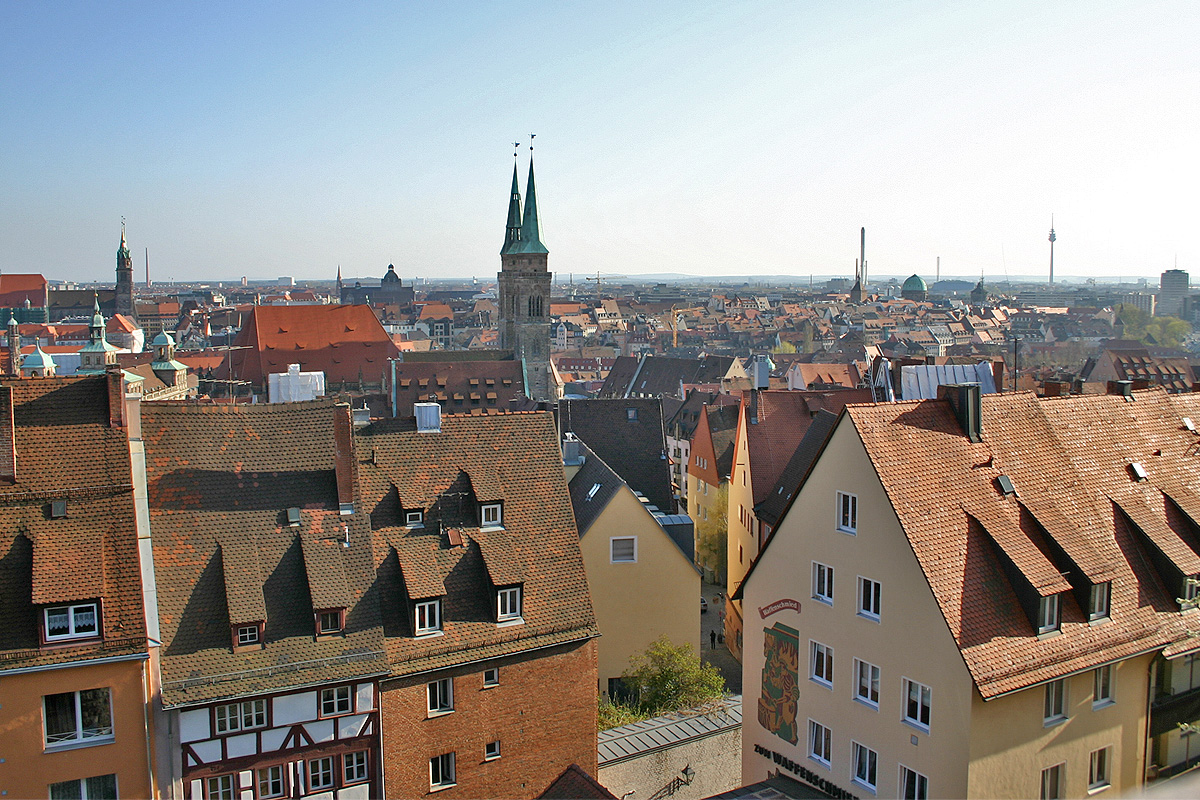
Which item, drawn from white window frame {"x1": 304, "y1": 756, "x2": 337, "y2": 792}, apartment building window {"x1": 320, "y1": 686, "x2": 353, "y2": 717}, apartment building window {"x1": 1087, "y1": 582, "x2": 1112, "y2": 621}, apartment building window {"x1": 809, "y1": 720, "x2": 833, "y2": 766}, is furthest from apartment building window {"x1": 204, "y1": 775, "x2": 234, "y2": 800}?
apartment building window {"x1": 1087, "y1": 582, "x2": 1112, "y2": 621}

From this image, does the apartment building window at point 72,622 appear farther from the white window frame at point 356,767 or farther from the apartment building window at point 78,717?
the white window frame at point 356,767

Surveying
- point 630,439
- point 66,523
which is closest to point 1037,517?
point 66,523

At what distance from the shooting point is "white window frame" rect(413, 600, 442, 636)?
72.5 ft

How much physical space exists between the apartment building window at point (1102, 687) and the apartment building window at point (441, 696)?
13.1 metres

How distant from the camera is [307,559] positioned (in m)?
21.6

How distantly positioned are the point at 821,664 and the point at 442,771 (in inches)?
345

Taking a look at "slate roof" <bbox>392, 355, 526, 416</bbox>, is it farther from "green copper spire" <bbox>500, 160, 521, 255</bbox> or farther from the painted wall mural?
the painted wall mural

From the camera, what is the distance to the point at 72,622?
18562 mm

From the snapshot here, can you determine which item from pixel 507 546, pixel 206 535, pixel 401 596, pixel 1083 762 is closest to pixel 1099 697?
pixel 1083 762

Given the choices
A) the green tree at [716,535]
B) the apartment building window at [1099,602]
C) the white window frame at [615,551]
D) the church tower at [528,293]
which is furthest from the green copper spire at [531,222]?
the apartment building window at [1099,602]

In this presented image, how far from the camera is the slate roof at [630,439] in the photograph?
39875 mm

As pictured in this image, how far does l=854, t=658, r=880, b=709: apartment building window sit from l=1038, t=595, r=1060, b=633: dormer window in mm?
3150

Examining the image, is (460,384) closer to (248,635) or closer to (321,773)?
(248,635)

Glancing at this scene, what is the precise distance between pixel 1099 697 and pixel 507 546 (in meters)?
13.0
